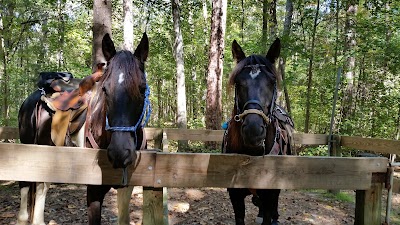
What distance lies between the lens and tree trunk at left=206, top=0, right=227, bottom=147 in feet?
29.9

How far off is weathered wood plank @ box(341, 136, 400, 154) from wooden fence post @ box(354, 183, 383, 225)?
12.8ft

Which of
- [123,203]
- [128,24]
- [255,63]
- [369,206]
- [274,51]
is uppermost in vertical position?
[128,24]

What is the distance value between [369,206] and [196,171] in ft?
4.28

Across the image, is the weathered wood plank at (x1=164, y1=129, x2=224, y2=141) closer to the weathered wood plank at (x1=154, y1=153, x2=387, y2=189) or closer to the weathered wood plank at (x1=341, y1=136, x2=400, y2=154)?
the weathered wood plank at (x1=341, y1=136, x2=400, y2=154)

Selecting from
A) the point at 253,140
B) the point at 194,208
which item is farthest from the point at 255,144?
the point at 194,208

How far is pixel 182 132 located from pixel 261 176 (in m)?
5.01

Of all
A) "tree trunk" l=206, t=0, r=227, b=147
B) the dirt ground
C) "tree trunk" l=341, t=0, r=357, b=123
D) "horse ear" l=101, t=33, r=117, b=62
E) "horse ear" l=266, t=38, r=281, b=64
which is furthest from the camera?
"tree trunk" l=341, t=0, r=357, b=123

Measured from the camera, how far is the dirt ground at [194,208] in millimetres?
5043

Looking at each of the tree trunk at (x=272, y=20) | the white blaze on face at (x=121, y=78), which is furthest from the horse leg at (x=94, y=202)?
the tree trunk at (x=272, y=20)

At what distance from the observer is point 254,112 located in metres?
2.48

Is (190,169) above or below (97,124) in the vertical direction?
below

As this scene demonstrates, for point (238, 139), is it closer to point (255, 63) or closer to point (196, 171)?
point (255, 63)

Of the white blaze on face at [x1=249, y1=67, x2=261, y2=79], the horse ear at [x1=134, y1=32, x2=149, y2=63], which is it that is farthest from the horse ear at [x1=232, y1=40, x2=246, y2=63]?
the horse ear at [x1=134, y1=32, x2=149, y2=63]

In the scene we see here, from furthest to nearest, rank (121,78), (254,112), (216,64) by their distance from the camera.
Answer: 1. (216,64)
2. (254,112)
3. (121,78)
